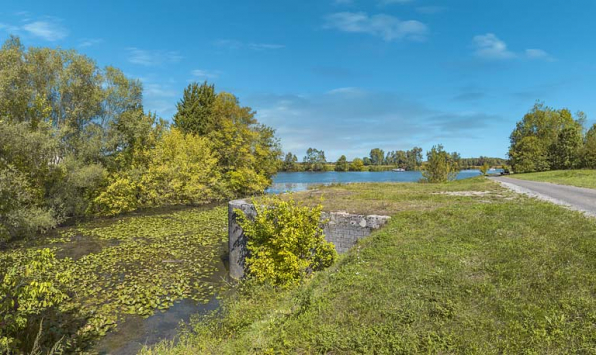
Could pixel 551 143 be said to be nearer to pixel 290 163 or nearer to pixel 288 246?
pixel 288 246

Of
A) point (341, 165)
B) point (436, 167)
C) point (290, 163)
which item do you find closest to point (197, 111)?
point (436, 167)

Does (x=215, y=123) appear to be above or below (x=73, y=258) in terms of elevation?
above

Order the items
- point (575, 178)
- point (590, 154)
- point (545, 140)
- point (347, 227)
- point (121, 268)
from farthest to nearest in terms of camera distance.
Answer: point (545, 140) < point (590, 154) < point (575, 178) < point (121, 268) < point (347, 227)

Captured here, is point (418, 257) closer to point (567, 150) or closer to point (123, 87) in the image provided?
point (123, 87)

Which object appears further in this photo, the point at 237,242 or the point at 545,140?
the point at 545,140

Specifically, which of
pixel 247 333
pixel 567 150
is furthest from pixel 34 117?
pixel 567 150

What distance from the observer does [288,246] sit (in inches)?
315

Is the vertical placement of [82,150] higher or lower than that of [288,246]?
higher

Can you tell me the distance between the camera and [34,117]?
16016 millimetres

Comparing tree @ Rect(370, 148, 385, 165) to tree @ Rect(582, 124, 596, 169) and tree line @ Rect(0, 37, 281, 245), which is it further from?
tree line @ Rect(0, 37, 281, 245)

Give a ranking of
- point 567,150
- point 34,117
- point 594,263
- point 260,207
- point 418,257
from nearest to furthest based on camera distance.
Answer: point 594,263 < point 418,257 < point 260,207 < point 34,117 < point 567,150

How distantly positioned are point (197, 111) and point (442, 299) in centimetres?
3711

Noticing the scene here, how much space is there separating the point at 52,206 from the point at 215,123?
21.5m

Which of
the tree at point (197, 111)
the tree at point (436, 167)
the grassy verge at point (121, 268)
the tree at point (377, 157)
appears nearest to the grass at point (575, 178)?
the tree at point (436, 167)
